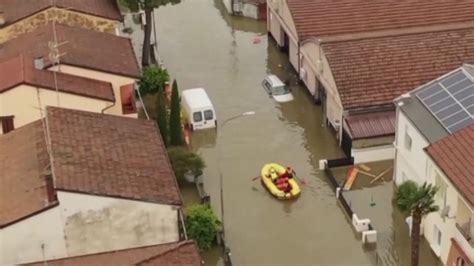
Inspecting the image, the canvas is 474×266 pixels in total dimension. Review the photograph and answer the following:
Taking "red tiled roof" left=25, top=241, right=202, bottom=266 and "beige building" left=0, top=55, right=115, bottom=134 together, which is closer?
"red tiled roof" left=25, top=241, right=202, bottom=266

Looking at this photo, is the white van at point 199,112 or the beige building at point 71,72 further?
the white van at point 199,112

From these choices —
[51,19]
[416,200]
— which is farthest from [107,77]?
[416,200]

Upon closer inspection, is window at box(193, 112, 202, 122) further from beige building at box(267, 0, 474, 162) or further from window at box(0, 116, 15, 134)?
window at box(0, 116, 15, 134)

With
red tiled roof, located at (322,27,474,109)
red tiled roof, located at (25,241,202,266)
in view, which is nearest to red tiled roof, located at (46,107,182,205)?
red tiled roof, located at (25,241,202,266)

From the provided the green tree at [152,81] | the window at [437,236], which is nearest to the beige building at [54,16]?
the green tree at [152,81]

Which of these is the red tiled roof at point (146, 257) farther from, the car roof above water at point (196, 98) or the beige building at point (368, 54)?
the car roof above water at point (196, 98)

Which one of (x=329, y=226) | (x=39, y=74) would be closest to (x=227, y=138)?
(x=329, y=226)

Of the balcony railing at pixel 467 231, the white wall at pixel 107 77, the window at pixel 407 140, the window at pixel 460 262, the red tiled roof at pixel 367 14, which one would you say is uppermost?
the red tiled roof at pixel 367 14
